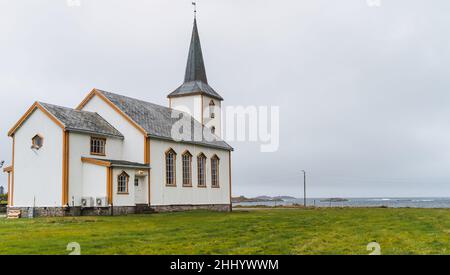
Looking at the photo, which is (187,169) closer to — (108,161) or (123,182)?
(123,182)

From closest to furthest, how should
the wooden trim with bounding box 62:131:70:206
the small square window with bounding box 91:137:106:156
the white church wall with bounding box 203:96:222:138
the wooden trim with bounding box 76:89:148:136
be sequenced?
1. the wooden trim with bounding box 62:131:70:206
2. the small square window with bounding box 91:137:106:156
3. the wooden trim with bounding box 76:89:148:136
4. the white church wall with bounding box 203:96:222:138

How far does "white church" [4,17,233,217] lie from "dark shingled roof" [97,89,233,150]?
0.11 meters

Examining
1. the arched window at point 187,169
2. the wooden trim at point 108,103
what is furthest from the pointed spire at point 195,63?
the wooden trim at point 108,103

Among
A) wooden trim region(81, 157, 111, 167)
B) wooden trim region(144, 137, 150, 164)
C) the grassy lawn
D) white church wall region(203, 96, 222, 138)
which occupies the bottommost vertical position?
the grassy lawn

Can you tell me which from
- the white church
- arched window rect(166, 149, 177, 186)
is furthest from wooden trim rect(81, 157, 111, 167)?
arched window rect(166, 149, 177, 186)

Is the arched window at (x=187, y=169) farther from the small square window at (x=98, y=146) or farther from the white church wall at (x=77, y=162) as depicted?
the white church wall at (x=77, y=162)

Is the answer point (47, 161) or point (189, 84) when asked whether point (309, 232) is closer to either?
point (47, 161)

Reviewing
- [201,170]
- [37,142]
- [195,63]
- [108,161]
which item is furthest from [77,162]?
[195,63]

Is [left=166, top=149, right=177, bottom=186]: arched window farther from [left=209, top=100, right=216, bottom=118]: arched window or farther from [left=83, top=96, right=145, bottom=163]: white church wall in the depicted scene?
[left=209, top=100, right=216, bottom=118]: arched window

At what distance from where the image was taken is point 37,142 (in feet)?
115

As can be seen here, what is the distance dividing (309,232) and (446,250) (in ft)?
21.1

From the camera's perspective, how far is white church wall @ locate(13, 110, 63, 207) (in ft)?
112

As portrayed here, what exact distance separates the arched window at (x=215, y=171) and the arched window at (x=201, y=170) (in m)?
1.59
